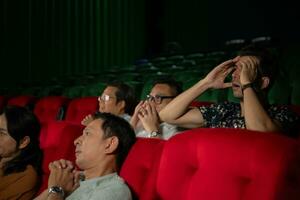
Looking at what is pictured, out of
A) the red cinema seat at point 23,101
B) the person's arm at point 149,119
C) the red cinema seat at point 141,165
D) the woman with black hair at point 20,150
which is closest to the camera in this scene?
the red cinema seat at point 141,165

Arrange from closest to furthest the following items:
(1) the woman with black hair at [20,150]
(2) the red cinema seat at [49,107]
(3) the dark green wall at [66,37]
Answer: (1) the woman with black hair at [20,150] → (2) the red cinema seat at [49,107] → (3) the dark green wall at [66,37]

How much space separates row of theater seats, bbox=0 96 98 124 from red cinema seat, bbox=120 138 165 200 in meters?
0.66

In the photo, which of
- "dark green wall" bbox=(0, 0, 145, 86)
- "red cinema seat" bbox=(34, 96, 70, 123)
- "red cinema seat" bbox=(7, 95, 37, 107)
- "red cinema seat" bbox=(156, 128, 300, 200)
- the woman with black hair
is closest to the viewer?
"red cinema seat" bbox=(156, 128, 300, 200)

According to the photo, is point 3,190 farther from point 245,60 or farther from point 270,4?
point 270,4

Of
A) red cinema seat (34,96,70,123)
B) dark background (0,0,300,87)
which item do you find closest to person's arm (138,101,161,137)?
red cinema seat (34,96,70,123)

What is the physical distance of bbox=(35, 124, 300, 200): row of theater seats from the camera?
0.42 meters

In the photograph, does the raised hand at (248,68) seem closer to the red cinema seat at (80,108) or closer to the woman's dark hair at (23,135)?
the woman's dark hair at (23,135)

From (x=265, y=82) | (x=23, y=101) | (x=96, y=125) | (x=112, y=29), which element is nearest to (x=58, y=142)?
(x=96, y=125)

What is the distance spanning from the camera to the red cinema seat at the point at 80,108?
4.35ft

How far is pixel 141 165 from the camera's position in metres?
0.63

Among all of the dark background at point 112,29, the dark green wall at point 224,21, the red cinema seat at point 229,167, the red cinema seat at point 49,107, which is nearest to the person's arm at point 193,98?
the red cinema seat at point 229,167

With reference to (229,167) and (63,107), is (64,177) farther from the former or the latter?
(63,107)

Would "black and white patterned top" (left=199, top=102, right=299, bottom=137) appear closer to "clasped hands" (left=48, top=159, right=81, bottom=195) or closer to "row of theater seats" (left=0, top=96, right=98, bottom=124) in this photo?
"clasped hands" (left=48, top=159, right=81, bottom=195)

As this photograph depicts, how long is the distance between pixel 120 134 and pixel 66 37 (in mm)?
2753
